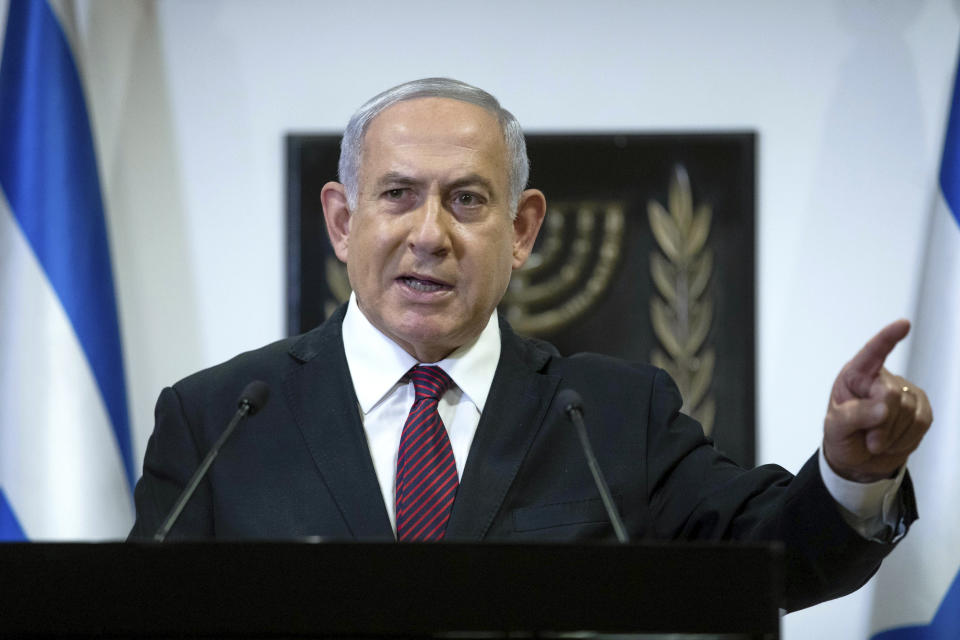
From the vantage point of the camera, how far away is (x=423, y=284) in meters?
1.95

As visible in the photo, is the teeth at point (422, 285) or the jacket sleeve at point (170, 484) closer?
the jacket sleeve at point (170, 484)

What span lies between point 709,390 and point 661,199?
568mm

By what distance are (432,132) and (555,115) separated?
1.37 m

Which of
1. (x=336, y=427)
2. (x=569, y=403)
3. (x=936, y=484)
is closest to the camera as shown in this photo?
(x=569, y=403)

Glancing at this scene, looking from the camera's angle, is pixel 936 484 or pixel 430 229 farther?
pixel 936 484

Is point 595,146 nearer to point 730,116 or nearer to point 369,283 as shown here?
point 730,116

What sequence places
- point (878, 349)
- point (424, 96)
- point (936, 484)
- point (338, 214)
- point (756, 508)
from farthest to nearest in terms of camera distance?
1. point (936, 484)
2. point (338, 214)
3. point (424, 96)
4. point (756, 508)
5. point (878, 349)

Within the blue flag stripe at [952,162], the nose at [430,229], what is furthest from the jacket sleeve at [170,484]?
the blue flag stripe at [952,162]

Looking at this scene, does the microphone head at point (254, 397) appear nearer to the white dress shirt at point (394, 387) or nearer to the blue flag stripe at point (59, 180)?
the white dress shirt at point (394, 387)

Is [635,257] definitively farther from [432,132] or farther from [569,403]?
[569,403]

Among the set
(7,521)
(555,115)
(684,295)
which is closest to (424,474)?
(7,521)

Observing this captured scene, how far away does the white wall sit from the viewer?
3217 millimetres

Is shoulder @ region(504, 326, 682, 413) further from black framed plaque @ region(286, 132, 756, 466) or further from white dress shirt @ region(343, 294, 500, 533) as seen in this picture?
black framed plaque @ region(286, 132, 756, 466)

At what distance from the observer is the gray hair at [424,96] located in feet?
6.63
